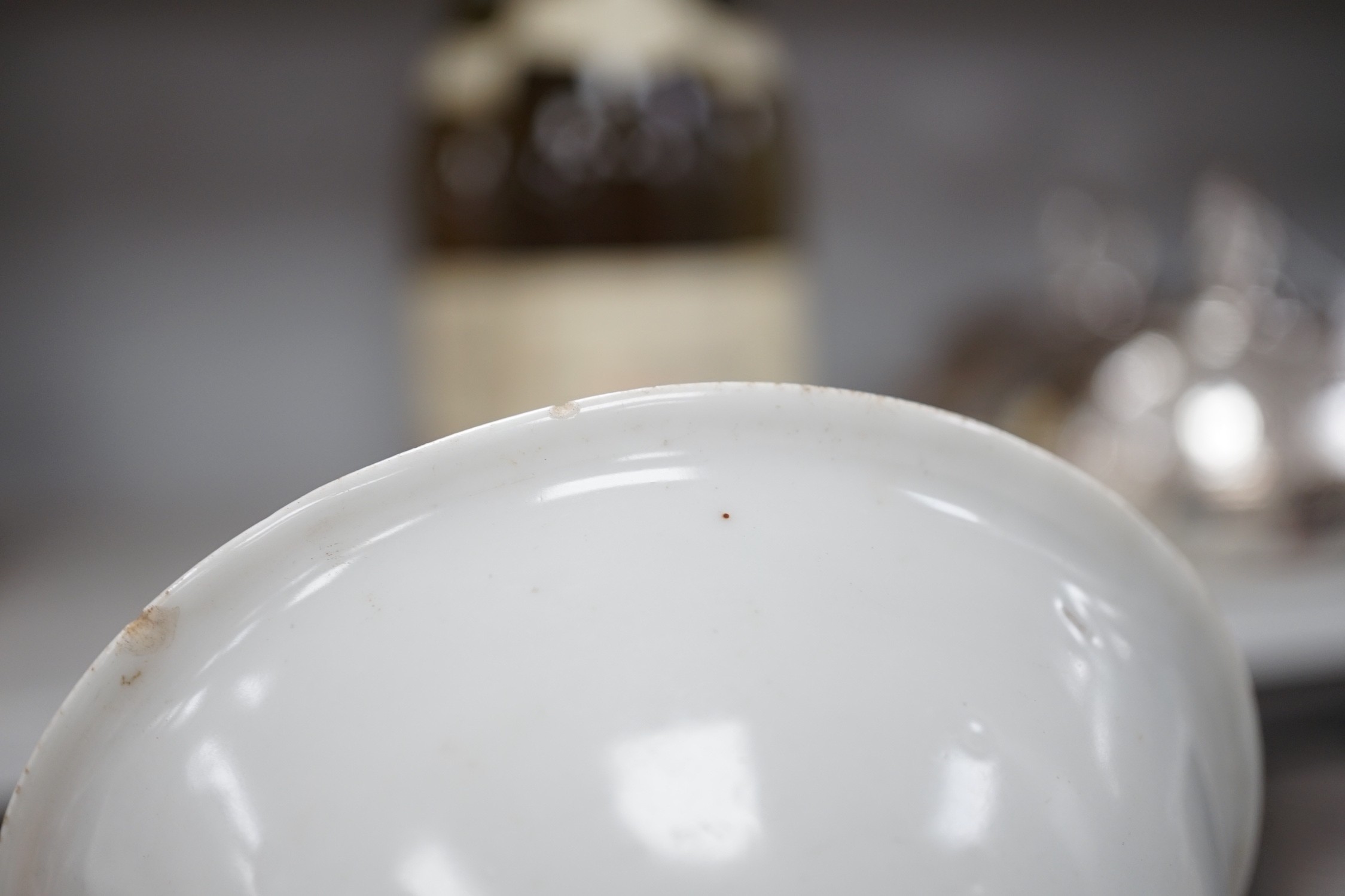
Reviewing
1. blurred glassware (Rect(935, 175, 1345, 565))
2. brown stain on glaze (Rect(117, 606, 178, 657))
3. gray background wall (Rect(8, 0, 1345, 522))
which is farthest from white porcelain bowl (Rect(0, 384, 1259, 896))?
gray background wall (Rect(8, 0, 1345, 522))

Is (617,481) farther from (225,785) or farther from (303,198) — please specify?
(303,198)

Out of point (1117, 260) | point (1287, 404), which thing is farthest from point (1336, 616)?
point (1117, 260)

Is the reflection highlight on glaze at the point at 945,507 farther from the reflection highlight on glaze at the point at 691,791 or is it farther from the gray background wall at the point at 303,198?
the gray background wall at the point at 303,198

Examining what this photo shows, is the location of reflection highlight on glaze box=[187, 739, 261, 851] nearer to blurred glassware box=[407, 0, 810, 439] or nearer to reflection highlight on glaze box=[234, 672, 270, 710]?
reflection highlight on glaze box=[234, 672, 270, 710]

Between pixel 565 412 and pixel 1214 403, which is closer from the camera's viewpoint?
pixel 565 412

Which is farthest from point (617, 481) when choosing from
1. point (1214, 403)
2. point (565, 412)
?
point (1214, 403)

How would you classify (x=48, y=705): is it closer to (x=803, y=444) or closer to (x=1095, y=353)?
(x=803, y=444)
